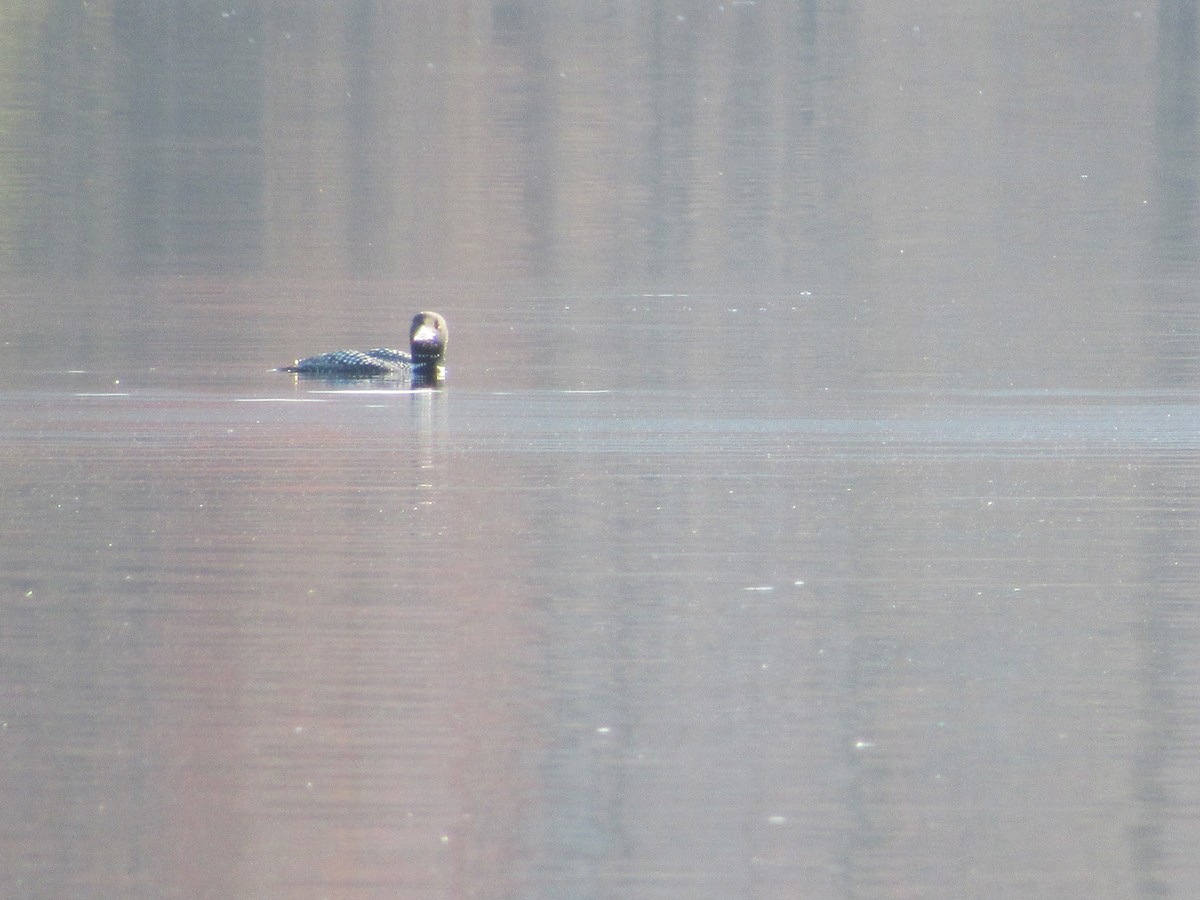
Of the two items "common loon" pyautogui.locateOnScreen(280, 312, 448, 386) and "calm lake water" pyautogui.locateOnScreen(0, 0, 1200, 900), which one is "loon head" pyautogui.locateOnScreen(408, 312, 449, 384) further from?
"calm lake water" pyautogui.locateOnScreen(0, 0, 1200, 900)

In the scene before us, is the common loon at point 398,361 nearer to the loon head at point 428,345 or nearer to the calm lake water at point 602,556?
the loon head at point 428,345

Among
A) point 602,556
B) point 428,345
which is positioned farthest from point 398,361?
point 602,556

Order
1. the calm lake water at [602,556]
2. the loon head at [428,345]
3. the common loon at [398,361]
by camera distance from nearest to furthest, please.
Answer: the calm lake water at [602,556]
the common loon at [398,361]
the loon head at [428,345]

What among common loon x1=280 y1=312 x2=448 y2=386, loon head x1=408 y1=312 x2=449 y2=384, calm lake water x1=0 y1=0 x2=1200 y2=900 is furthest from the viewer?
loon head x1=408 y1=312 x2=449 y2=384

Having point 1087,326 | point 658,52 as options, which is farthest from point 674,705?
point 658,52

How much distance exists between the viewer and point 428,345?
55.5 feet

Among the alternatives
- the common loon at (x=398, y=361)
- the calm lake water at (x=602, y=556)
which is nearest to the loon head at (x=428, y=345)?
the common loon at (x=398, y=361)

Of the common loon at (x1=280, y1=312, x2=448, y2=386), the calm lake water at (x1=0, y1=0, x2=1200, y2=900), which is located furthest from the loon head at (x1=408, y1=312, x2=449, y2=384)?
the calm lake water at (x1=0, y1=0, x2=1200, y2=900)

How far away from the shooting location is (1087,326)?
20109mm

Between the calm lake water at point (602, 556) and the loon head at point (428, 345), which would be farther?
the loon head at point (428, 345)

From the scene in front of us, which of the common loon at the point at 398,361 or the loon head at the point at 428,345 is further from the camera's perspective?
the loon head at the point at 428,345

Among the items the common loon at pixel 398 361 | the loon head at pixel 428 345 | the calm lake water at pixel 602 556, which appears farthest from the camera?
the loon head at pixel 428 345

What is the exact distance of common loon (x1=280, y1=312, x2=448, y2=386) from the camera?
16.7 metres

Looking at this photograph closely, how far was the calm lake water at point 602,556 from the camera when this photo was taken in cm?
666
